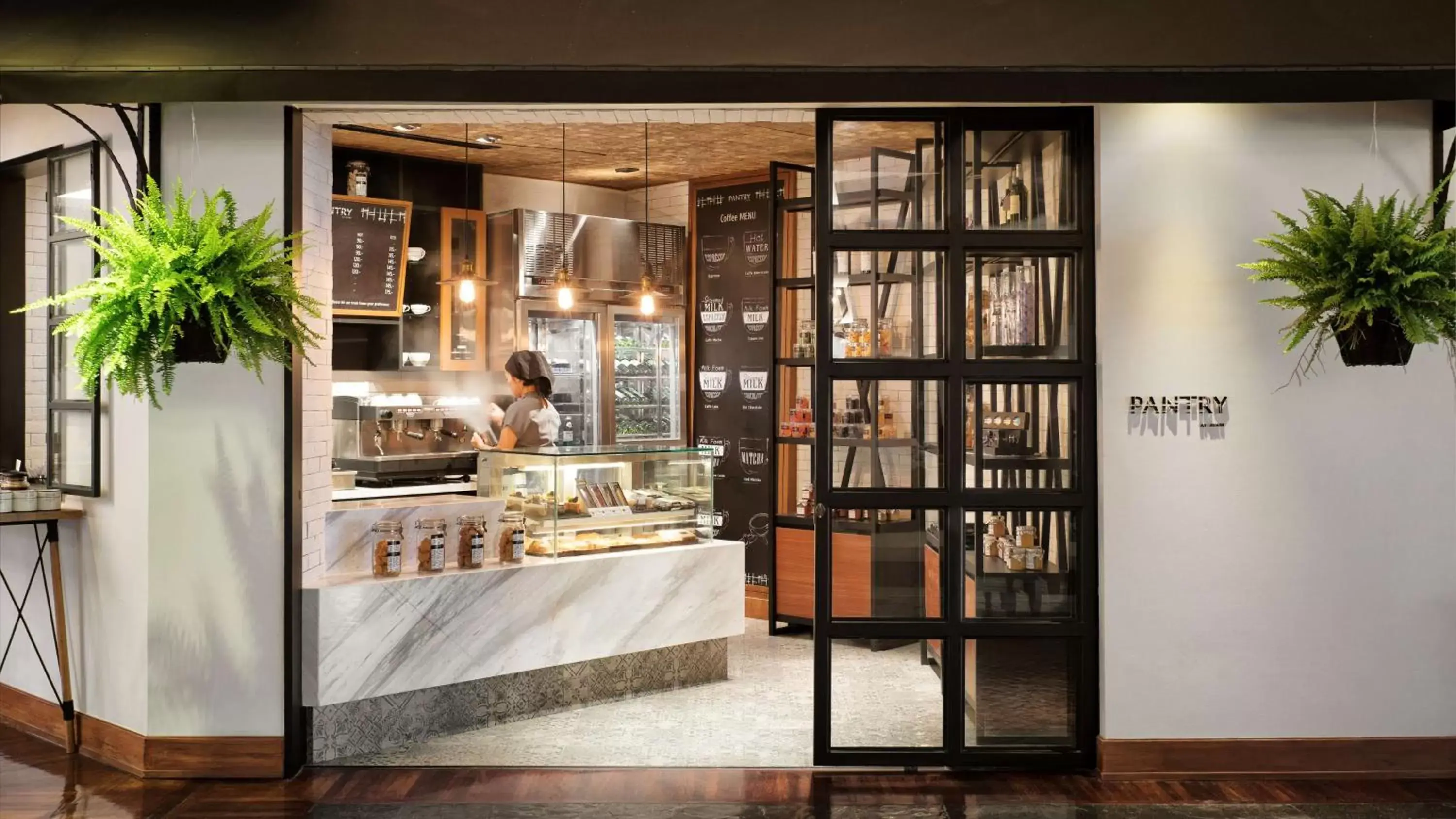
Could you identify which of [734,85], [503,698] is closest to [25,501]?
[503,698]

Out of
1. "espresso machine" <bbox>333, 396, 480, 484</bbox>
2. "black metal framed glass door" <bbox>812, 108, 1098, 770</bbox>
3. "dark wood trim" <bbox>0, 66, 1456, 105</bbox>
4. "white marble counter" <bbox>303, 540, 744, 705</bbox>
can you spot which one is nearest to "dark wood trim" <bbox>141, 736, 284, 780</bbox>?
"white marble counter" <bbox>303, 540, 744, 705</bbox>

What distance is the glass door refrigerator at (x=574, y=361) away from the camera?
356 inches

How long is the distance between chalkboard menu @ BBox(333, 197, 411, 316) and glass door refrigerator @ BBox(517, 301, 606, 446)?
1.08 meters

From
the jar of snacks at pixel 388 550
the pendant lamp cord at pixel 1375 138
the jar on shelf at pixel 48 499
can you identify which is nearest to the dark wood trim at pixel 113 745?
the jar on shelf at pixel 48 499

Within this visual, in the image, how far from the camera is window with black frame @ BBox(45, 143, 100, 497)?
5.24 m

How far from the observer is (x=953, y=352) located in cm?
494

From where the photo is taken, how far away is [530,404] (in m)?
7.39

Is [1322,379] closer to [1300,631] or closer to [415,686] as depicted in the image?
[1300,631]

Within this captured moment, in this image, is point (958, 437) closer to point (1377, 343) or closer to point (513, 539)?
point (1377, 343)

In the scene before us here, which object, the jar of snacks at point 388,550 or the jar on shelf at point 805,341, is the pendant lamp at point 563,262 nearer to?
the jar on shelf at point 805,341

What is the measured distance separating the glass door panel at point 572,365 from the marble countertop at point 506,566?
2875 mm

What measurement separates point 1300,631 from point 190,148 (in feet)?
16.3

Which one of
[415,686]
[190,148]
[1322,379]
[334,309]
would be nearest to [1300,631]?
[1322,379]

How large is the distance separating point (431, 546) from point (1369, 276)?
401cm
